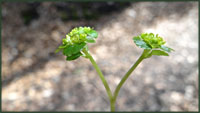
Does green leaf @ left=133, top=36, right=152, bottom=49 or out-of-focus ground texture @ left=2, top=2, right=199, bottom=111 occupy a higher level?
out-of-focus ground texture @ left=2, top=2, right=199, bottom=111

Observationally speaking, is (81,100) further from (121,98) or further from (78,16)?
(78,16)

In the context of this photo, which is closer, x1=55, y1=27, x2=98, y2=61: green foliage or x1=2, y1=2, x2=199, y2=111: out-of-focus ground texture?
x1=55, y1=27, x2=98, y2=61: green foliage

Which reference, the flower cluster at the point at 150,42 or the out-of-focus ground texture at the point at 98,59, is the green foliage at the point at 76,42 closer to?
the flower cluster at the point at 150,42

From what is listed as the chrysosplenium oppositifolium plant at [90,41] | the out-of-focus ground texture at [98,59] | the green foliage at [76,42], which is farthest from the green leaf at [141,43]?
the out-of-focus ground texture at [98,59]

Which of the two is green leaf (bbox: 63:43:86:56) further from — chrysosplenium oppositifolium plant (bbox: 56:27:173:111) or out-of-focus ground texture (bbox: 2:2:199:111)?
out-of-focus ground texture (bbox: 2:2:199:111)

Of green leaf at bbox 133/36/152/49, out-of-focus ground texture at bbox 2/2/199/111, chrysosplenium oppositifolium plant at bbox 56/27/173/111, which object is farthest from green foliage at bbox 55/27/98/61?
out-of-focus ground texture at bbox 2/2/199/111

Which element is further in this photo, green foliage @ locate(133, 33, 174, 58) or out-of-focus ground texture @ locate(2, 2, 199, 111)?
out-of-focus ground texture @ locate(2, 2, 199, 111)

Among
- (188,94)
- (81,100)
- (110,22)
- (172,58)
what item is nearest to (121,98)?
(81,100)

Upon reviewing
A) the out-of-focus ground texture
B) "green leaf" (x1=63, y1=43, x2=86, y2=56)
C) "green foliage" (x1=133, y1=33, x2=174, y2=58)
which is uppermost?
the out-of-focus ground texture

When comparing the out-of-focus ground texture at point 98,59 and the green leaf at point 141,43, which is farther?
the out-of-focus ground texture at point 98,59
